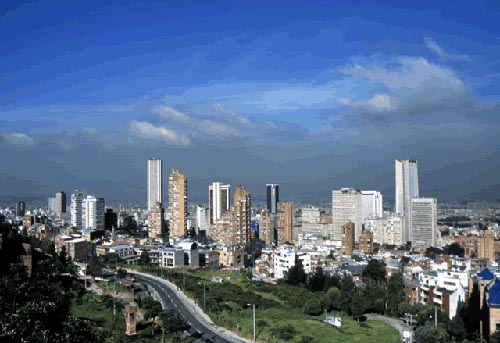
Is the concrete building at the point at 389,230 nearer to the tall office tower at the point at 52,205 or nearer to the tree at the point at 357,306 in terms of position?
the tree at the point at 357,306

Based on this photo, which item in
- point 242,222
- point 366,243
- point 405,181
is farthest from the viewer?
point 405,181

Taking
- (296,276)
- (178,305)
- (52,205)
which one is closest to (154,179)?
(52,205)

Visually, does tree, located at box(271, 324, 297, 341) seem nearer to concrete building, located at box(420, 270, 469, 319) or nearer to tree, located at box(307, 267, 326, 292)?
concrete building, located at box(420, 270, 469, 319)

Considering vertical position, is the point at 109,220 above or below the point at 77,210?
below

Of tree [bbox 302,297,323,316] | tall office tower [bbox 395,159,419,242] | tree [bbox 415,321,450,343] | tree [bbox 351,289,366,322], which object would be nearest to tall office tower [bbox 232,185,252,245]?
tree [bbox 302,297,323,316]

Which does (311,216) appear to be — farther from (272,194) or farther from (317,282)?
(317,282)

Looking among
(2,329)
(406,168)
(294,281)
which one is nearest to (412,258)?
(294,281)

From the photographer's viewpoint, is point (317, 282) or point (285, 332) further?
point (317, 282)

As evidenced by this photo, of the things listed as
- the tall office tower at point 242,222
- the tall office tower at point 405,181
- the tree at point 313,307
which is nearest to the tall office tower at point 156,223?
the tall office tower at point 242,222
